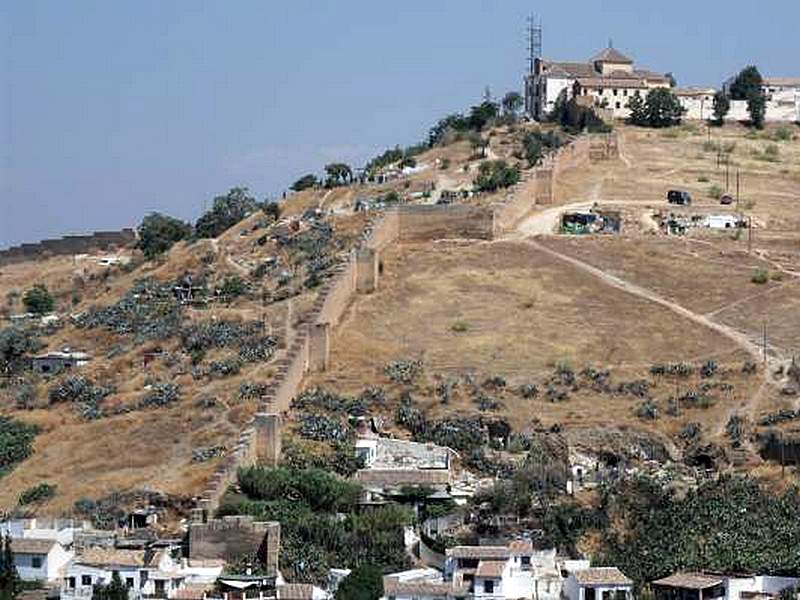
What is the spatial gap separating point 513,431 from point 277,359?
20.3 feet

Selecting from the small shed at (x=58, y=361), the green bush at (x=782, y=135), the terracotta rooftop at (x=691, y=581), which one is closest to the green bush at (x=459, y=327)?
the small shed at (x=58, y=361)

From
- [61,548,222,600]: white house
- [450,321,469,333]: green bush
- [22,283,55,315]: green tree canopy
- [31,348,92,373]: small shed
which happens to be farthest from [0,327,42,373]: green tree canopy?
[61,548,222,600]: white house

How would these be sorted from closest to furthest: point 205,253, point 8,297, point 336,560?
point 336,560 → point 205,253 → point 8,297

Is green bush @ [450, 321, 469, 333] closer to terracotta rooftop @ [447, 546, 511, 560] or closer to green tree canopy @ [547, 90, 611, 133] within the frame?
terracotta rooftop @ [447, 546, 511, 560]

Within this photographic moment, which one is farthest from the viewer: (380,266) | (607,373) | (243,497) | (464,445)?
(380,266)

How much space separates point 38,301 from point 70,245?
64.2 ft

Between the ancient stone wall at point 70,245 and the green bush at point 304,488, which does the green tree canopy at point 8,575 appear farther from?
the ancient stone wall at point 70,245

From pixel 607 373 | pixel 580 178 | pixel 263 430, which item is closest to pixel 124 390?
pixel 263 430

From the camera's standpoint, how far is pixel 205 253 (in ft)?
204

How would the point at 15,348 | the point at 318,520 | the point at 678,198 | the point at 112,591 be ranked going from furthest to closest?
the point at 678,198
the point at 15,348
the point at 318,520
the point at 112,591

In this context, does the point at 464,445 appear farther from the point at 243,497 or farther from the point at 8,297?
the point at 8,297

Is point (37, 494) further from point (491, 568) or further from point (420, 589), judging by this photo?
point (491, 568)

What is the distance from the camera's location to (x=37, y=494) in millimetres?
42562

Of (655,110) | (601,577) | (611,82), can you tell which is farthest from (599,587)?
(611,82)
